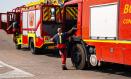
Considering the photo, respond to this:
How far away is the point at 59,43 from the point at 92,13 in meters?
1.87

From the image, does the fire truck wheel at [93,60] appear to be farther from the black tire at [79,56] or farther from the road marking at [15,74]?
the road marking at [15,74]

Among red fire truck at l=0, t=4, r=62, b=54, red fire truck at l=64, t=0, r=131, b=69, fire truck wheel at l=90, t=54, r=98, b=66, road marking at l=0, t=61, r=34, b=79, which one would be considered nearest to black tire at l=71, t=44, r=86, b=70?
red fire truck at l=64, t=0, r=131, b=69

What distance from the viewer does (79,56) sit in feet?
50.1

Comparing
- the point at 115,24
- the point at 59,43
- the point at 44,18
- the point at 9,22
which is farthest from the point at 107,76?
the point at 9,22

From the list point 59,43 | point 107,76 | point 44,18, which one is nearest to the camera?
point 107,76

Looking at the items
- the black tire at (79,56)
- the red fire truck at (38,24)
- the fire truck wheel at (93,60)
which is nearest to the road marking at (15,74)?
the black tire at (79,56)

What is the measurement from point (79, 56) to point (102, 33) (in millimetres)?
1782

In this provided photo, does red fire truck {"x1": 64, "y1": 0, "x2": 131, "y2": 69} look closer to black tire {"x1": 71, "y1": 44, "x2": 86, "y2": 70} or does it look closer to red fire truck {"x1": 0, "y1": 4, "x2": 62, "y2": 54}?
black tire {"x1": 71, "y1": 44, "x2": 86, "y2": 70}

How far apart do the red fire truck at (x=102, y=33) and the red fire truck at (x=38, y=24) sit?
4.07 m

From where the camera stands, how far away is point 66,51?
15859 mm

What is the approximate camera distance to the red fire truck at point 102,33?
12.7 m

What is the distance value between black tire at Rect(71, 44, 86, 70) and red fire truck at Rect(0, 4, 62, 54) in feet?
12.6

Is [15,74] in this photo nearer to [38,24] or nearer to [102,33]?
[102,33]

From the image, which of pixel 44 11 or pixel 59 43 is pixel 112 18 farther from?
pixel 44 11
